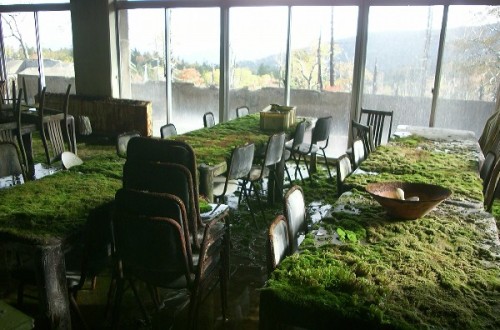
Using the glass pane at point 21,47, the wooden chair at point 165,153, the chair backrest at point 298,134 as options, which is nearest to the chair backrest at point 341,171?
the wooden chair at point 165,153

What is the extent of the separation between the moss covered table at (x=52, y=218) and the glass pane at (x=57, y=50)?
19.1 feet

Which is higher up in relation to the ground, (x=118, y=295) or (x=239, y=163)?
(x=239, y=163)

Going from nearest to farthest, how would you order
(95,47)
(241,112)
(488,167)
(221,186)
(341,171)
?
(341,171) < (488,167) < (221,186) < (241,112) < (95,47)

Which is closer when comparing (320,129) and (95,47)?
(320,129)

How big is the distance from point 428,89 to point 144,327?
4823 millimetres

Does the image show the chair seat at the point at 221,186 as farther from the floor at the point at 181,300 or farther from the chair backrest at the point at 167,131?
the chair backrest at the point at 167,131

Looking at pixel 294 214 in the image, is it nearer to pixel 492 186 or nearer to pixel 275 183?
pixel 492 186

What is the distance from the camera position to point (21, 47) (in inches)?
324

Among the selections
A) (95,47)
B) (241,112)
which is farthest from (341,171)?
(95,47)

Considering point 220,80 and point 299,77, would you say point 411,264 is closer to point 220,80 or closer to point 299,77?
point 299,77

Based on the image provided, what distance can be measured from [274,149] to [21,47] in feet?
22.5

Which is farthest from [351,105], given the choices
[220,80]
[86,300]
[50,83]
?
[50,83]

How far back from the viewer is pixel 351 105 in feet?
19.3

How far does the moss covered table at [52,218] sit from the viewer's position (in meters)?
1.87
